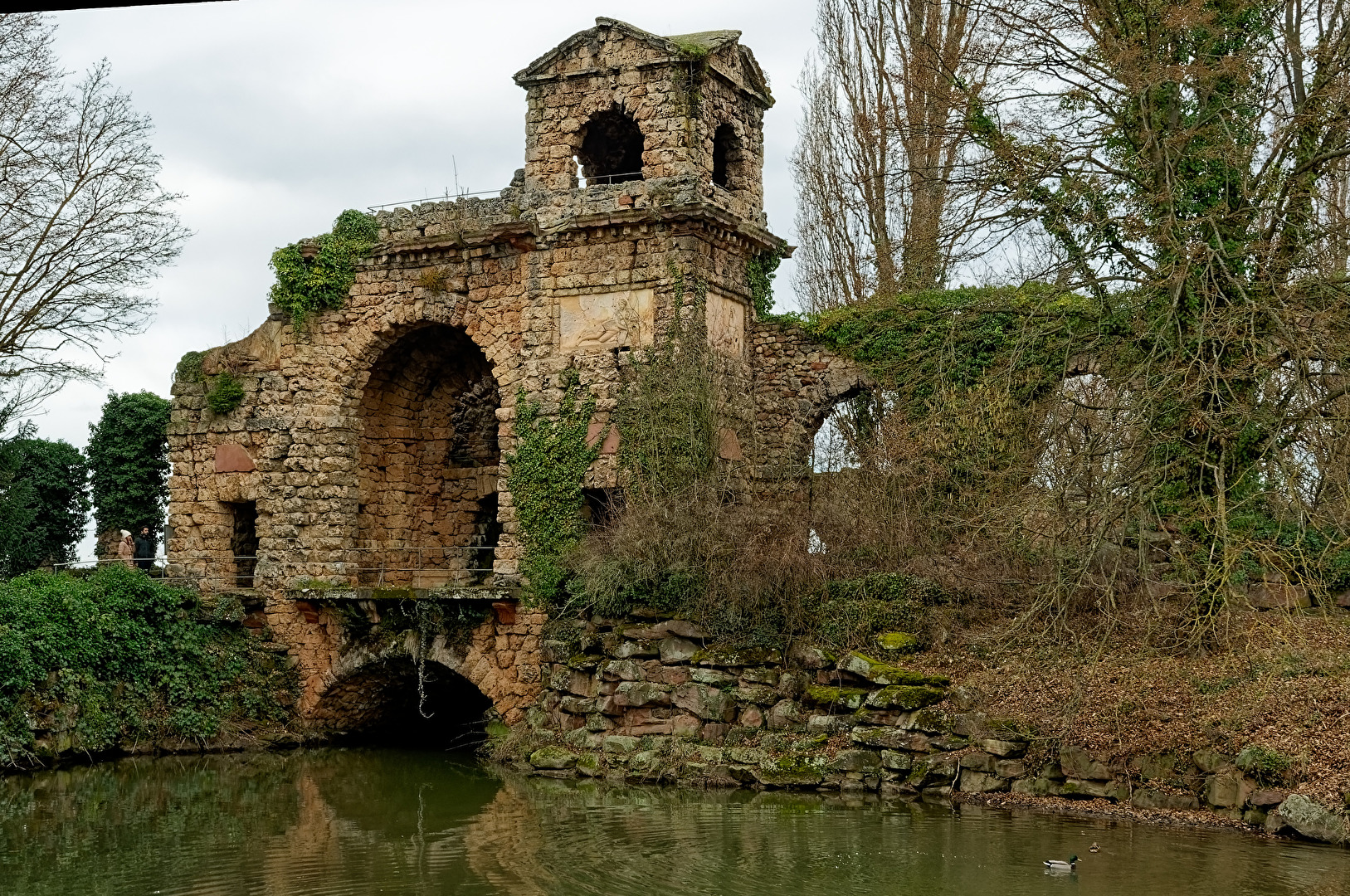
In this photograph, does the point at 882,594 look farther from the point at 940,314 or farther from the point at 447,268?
the point at 447,268

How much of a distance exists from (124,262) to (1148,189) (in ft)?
48.1

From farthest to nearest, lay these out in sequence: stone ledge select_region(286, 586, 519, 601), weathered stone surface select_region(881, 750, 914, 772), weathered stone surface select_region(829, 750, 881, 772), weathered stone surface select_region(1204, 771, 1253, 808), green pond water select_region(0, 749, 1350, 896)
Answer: stone ledge select_region(286, 586, 519, 601)
weathered stone surface select_region(829, 750, 881, 772)
weathered stone surface select_region(881, 750, 914, 772)
weathered stone surface select_region(1204, 771, 1253, 808)
green pond water select_region(0, 749, 1350, 896)

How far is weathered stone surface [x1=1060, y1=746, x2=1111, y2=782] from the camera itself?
12.9m

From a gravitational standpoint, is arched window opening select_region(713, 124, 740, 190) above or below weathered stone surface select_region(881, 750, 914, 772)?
above

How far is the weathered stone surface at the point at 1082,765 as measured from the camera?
12859mm

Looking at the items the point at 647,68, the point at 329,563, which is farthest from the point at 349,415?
the point at 647,68

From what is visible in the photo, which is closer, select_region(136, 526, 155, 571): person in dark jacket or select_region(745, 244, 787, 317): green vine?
select_region(745, 244, 787, 317): green vine

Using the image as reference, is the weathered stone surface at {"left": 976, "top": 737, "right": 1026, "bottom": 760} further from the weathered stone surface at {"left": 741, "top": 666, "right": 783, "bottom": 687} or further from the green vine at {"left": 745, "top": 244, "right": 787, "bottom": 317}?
the green vine at {"left": 745, "top": 244, "right": 787, "bottom": 317}

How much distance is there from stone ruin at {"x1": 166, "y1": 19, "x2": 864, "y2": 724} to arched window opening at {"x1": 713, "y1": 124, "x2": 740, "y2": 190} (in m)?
0.04

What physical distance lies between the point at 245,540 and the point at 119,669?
10.9ft

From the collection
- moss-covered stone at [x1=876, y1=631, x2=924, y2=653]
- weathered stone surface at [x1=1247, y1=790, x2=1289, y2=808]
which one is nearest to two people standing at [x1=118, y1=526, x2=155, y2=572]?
moss-covered stone at [x1=876, y1=631, x2=924, y2=653]

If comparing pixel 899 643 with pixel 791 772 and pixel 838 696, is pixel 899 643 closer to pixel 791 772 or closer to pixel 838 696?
pixel 838 696

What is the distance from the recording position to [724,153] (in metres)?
19.6

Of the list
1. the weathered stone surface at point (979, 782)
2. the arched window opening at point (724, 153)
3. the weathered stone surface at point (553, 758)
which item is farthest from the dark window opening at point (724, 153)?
the weathered stone surface at point (979, 782)
